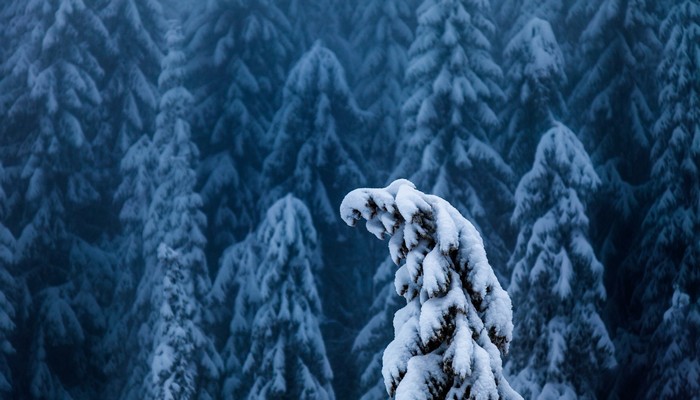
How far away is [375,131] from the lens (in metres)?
26.0

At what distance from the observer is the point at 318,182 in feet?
81.2

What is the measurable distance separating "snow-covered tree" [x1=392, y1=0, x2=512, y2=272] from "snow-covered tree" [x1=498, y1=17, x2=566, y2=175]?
522mm

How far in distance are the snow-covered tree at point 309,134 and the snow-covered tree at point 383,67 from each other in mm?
1145

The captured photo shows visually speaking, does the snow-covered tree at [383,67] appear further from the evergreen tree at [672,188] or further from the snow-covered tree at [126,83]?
the evergreen tree at [672,188]

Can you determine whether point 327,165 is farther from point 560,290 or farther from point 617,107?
point 560,290

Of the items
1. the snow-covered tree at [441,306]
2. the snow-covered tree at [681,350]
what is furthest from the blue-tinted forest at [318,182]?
the snow-covered tree at [441,306]

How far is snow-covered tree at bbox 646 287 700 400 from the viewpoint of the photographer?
66.7ft

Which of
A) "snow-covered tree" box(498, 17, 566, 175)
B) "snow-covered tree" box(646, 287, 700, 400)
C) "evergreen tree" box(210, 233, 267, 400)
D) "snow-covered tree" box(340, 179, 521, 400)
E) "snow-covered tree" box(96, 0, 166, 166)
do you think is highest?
"snow-covered tree" box(340, 179, 521, 400)

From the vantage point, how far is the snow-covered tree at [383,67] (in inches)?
1009

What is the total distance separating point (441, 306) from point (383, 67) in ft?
70.2

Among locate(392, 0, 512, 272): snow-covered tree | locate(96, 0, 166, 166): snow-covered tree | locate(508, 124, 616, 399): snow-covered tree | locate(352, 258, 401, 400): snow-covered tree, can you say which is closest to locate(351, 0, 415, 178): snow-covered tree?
locate(392, 0, 512, 272): snow-covered tree

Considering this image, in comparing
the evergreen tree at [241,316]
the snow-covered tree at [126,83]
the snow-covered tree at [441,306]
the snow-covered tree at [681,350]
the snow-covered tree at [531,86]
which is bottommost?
the evergreen tree at [241,316]

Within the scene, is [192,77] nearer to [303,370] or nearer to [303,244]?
[303,244]

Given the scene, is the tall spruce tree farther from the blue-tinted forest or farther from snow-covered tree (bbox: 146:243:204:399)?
snow-covered tree (bbox: 146:243:204:399)
